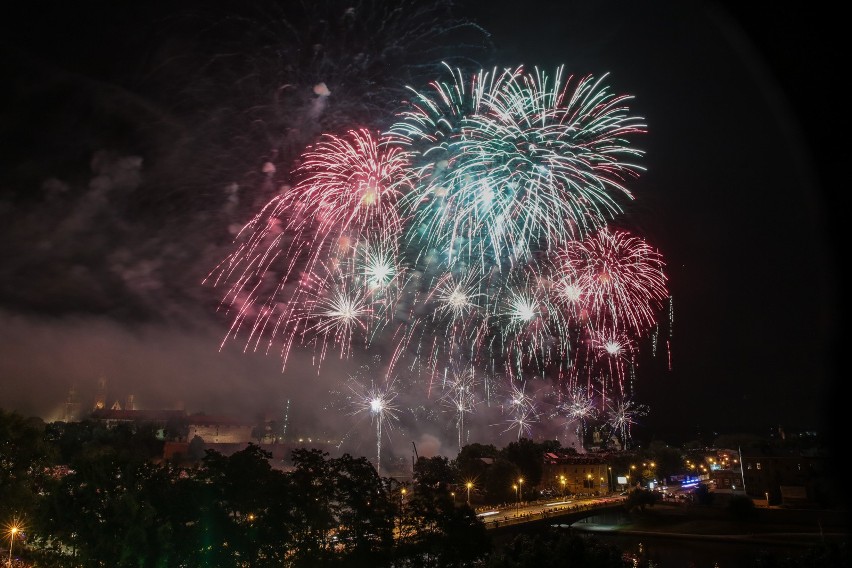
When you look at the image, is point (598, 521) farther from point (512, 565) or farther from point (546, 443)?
point (512, 565)

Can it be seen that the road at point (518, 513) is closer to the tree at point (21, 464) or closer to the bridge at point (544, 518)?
the bridge at point (544, 518)

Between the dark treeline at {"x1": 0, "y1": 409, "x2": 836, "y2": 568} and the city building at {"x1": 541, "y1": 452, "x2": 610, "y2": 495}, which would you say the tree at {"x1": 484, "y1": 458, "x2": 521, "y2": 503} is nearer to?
the city building at {"x1": 541, "y1": 452, "x2": 610, "y2": 495}

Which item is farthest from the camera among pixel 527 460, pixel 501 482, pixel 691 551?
pixel 527 460

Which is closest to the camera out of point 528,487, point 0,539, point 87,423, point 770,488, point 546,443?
point 0,539

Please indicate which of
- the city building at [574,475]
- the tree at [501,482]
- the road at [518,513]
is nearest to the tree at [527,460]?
the tree at [501,482]

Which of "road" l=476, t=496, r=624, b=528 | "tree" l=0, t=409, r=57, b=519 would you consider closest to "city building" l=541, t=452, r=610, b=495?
"road" l=476, t=496, r=624, b=528

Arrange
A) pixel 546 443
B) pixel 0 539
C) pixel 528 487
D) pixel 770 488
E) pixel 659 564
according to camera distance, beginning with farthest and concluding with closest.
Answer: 1. pixel 546 443
2. pixel 528 487
3. pixel 770 488
4. pixel 659 564
5. pixel 0 539

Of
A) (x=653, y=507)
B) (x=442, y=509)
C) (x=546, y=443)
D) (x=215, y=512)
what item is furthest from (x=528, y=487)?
(x=215, y=512)

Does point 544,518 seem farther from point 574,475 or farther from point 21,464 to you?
point 21,464

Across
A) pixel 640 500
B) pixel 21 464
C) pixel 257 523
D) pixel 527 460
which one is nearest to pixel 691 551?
pixel 640 500
